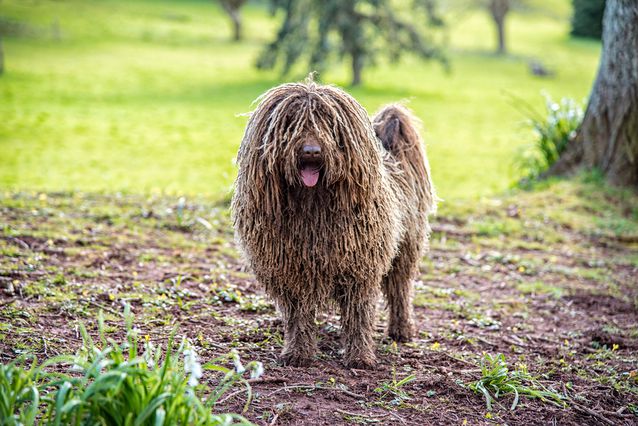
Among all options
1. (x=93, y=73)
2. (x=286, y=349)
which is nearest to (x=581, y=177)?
(x=286, y=349)

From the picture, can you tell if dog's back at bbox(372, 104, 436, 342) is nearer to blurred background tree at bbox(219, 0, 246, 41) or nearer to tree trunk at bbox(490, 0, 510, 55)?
tree trunk at bbox(490, 0, 510, 55)

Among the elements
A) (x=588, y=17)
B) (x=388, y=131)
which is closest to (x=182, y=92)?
(x=588, y=17)

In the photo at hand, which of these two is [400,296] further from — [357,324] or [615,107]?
[615,107]

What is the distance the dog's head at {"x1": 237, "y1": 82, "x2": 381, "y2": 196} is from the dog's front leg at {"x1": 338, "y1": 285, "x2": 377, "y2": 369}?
0.84m

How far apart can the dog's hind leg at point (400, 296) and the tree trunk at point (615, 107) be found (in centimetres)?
650

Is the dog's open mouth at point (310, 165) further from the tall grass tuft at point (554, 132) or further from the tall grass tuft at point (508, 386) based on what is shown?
the tall grass tuft at point (554, 132)

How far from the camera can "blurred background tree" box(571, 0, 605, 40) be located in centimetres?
1520

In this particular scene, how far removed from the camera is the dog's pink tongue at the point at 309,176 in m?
4.79

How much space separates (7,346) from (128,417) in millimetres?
2029

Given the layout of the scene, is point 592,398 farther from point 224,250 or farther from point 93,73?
point 93,73

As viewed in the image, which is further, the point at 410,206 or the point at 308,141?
the point at 410,206

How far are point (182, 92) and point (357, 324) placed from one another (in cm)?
2523

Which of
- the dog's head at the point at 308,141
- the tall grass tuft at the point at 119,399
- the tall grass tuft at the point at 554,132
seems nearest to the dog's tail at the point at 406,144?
the dog's head at the point at 308,141

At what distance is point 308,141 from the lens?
4.76 meters
